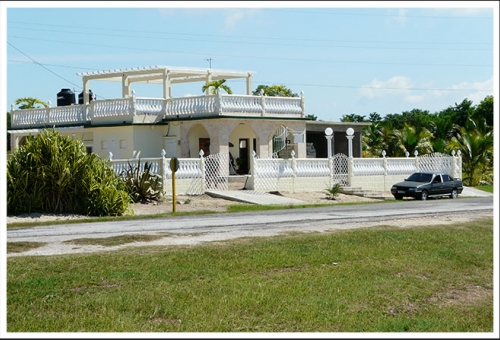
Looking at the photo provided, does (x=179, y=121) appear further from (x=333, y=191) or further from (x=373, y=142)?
(x=373, y=142)

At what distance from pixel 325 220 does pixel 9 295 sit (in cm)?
1287

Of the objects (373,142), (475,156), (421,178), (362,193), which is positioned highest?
(373,142)

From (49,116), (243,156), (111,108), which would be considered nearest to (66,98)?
(49,116)

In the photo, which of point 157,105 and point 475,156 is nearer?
point 157,105

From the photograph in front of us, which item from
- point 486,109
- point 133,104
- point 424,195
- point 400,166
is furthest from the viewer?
point 486,109

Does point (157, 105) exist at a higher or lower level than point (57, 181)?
higher

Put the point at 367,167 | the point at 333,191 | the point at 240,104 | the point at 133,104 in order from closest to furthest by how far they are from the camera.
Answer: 1. the point at 333,191
2. the point at 240,104
3. the point at 133,104
4. the point at 367,167

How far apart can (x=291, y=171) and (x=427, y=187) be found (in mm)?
6558

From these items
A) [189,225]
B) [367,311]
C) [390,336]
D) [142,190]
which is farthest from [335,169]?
[390,336]

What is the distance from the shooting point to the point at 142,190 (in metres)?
31.2

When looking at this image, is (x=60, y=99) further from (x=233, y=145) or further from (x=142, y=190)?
(x=142, y=190)

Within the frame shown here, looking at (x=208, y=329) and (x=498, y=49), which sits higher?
(x=498, y=49)

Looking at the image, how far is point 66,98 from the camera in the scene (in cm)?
4638

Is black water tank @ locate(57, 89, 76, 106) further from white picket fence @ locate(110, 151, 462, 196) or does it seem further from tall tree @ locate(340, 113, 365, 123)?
tall tree @ locate(340, 113, 365, 123)
